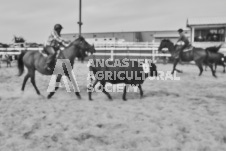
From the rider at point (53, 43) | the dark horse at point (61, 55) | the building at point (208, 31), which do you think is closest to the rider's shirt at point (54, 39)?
the rider at point (53, 43)

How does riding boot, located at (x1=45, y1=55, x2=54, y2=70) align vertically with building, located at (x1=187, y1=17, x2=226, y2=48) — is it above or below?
below

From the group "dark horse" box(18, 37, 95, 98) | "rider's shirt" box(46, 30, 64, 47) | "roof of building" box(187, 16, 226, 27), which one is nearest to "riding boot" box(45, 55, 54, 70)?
"dark horse" box(18, 37, 95, 98)

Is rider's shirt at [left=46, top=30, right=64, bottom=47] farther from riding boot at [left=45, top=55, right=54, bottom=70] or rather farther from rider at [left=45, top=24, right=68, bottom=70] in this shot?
riding boot at [left=45, top=55, right=54, bottom=70]

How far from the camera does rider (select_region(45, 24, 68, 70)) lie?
7.19 meters

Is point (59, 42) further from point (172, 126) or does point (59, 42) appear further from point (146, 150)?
point (146, 150)

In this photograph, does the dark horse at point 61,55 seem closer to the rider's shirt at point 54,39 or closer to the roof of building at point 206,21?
the rider's shirt at point 54,39

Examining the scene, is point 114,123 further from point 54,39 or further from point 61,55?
point 54,39

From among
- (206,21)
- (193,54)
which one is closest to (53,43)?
(193,54)

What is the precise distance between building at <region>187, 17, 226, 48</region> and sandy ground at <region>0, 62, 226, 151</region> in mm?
16678

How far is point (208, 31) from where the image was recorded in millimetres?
23234

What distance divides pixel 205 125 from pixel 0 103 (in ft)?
15.7

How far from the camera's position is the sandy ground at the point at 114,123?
3.56 metres

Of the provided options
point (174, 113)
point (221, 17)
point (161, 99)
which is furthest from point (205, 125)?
point (221, 17)

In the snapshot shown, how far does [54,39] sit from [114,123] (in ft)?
12.6
